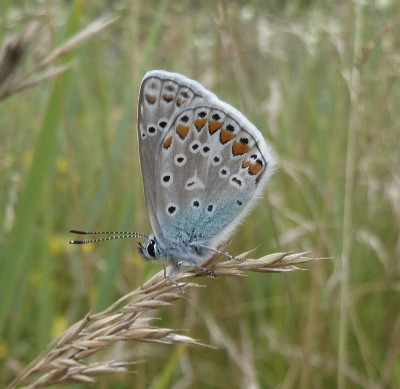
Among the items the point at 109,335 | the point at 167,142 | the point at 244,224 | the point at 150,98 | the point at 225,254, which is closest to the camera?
the point at 109,335

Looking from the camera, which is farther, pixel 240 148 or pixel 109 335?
pixel 240 148

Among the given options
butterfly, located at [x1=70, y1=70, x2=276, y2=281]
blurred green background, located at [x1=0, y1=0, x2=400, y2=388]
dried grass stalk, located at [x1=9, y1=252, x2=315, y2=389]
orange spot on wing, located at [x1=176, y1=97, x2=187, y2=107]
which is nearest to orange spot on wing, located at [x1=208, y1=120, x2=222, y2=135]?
butterfly, located at [x1=70, y1=70, x2=276, y2=281]

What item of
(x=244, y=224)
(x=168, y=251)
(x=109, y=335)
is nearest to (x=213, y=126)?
(x=168, y=251)

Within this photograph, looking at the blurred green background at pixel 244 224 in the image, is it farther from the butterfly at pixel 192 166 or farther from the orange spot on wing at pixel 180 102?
the orange spot on wing at pixel 180 102

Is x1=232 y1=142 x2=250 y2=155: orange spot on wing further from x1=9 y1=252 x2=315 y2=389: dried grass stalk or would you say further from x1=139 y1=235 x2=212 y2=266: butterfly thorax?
x1=9 y1=252 x2=315 y2=389: dried grass stalk

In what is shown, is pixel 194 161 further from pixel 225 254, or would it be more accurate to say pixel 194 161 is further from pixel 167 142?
pixel 225 254

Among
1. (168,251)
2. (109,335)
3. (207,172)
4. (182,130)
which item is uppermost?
(182,130)
